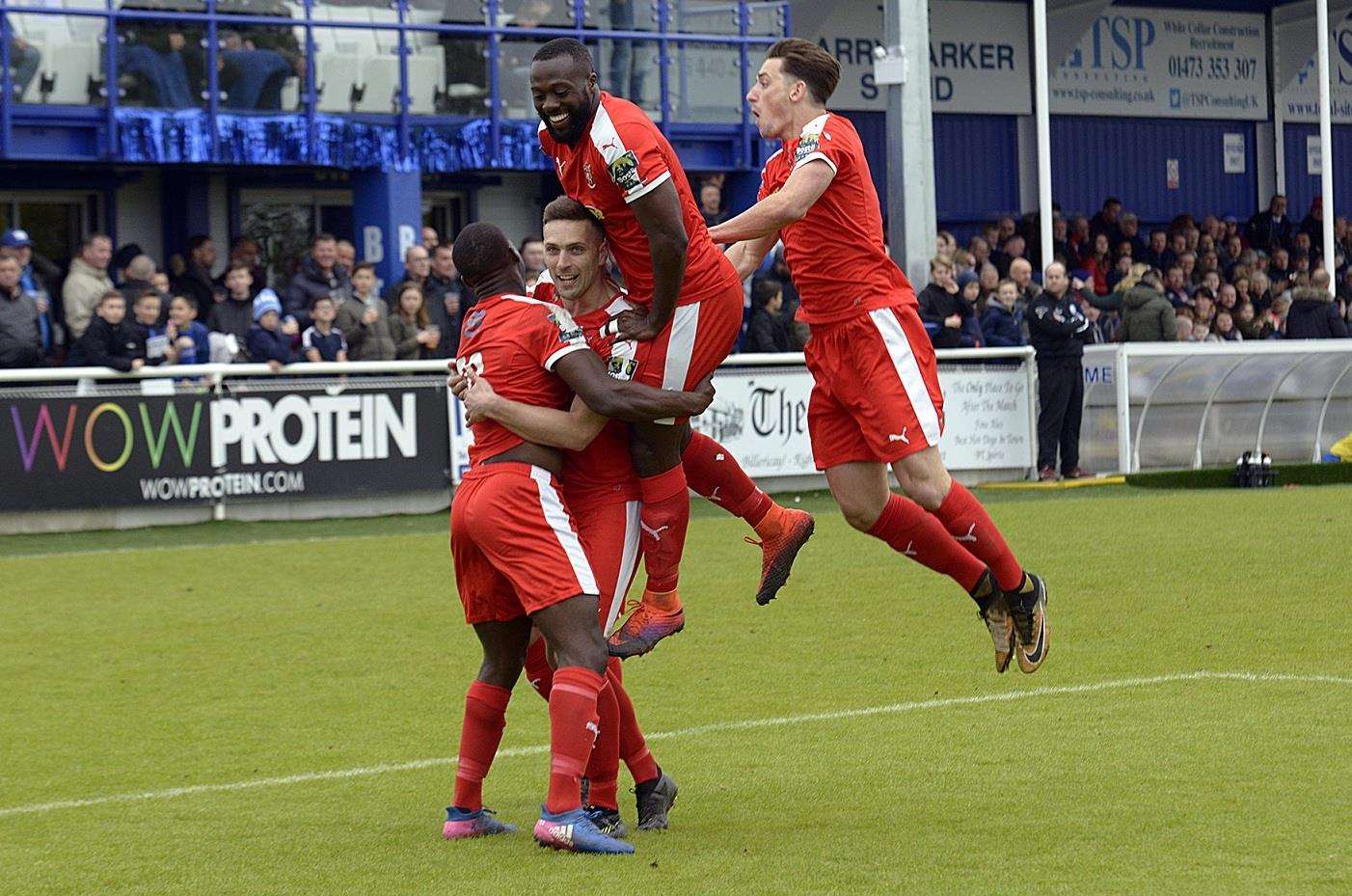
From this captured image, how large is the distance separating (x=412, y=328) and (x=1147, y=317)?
7865mm

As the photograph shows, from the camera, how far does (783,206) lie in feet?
22.2

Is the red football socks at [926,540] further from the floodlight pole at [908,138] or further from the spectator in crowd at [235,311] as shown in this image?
the floodlight pole at [908,138]

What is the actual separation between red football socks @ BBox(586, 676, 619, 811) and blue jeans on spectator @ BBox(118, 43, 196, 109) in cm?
1532

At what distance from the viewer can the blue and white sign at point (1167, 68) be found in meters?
32.5

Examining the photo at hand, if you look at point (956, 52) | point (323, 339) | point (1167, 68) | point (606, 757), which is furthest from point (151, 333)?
point (1167, 68)

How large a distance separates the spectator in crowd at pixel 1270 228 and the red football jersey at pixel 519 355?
27.6m

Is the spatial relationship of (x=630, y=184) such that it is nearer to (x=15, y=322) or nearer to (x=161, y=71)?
(x=15, y=322)

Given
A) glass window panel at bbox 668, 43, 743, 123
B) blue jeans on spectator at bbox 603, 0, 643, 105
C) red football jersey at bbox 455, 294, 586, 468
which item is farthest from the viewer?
glass window panel at bbox 668, 43, 743, 123

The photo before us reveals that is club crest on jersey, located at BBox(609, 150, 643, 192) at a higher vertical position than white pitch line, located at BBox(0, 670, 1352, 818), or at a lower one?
higher

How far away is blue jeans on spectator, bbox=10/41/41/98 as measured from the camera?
19.0 meters

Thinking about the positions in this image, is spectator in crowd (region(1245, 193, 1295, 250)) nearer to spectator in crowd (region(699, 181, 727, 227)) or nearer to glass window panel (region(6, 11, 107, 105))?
spectator in crowd (region(699, 181, 727, 227))

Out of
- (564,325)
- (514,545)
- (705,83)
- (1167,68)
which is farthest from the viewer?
(1167,68)

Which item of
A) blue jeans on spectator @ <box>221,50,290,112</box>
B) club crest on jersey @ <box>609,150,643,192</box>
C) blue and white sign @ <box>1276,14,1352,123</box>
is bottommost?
club crest on jersey @ <box>609,150,643,192</box>

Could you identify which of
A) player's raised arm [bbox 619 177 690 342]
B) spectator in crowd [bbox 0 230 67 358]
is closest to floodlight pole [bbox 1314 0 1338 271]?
spectator in crowd [bbox 0 230 67 358]
